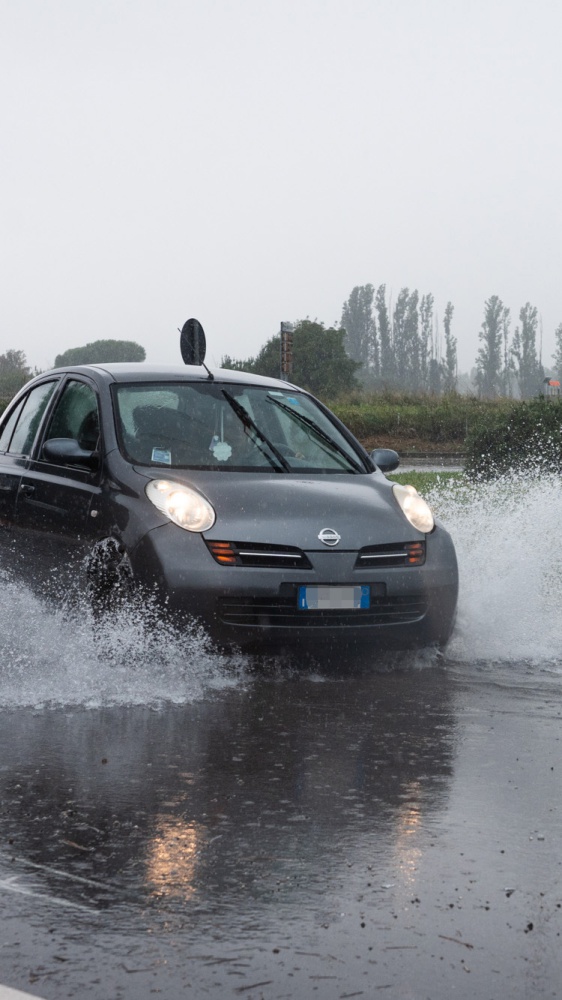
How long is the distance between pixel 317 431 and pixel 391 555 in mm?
1429

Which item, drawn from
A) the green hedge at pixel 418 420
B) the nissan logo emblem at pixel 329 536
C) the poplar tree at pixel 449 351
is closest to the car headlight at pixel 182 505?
the nissan logo emblem at pixel 329 536

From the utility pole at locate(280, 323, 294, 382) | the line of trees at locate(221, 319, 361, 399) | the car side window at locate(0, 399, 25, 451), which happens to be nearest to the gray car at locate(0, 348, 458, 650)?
the car side window at locate(0, 399, 25, 451)

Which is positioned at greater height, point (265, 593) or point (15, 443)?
point (15, 443)

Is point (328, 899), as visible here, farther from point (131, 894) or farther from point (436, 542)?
point (436, 542)

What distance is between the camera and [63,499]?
25.0 feet

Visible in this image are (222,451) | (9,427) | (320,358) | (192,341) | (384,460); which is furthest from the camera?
(320,358)

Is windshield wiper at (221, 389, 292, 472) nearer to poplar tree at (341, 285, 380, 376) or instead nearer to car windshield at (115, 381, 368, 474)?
car windshield at (115, 381, 368, 474)

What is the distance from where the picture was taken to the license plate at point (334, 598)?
6.77 meters

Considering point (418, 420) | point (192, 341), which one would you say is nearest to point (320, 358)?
point (418, 420)

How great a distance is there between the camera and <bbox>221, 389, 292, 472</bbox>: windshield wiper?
7766 millimetres

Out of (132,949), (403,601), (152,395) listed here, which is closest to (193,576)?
(403,601)

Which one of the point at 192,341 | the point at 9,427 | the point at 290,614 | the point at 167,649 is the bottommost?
the point at 167,649

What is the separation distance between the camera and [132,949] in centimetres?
333

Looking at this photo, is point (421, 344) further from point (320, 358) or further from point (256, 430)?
point (256, 430)
